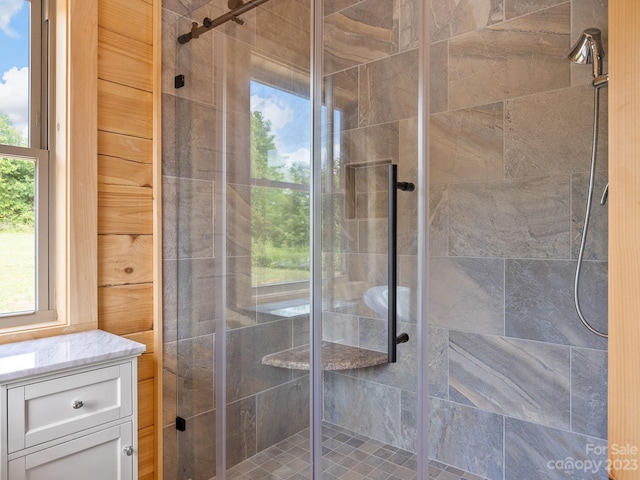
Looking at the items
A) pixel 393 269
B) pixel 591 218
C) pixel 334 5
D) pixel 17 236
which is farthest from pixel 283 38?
pixel 591 218

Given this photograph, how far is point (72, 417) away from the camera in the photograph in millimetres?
1183

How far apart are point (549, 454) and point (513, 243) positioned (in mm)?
960

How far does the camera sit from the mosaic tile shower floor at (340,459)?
134 centimetres

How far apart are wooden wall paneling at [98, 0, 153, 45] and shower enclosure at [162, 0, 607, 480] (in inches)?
3.2

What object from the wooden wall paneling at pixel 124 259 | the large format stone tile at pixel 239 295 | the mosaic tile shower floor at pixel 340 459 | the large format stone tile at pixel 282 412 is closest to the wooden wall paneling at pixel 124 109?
the wooden wall paneling at pixel 124 259

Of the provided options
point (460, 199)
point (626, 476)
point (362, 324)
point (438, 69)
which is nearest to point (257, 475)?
point (362, 324)

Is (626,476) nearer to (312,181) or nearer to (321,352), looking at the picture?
(321,352)

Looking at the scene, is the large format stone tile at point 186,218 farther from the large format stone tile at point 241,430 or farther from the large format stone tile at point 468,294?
the large format stone tile at point 468,294

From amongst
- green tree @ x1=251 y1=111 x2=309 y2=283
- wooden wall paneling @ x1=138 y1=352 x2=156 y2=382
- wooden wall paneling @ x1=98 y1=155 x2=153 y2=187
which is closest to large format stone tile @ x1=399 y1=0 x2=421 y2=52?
green tree @ x1=251 y1=111 x2=309 y2=283

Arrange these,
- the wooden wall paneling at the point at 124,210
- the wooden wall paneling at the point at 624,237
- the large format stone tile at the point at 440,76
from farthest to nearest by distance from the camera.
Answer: the large format stone tile at the point at 440,76, the wooden wall paneling at the point at 124,210, the wooden wall paneling at the point at 624,237

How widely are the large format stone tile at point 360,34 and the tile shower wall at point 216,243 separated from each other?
12 cm

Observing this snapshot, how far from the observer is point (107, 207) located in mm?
1563

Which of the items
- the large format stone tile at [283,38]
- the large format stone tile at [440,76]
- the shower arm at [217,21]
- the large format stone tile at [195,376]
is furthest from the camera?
the large format stone tile at [440,76]

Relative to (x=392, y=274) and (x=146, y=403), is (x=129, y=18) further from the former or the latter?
(x=146, y=403)
